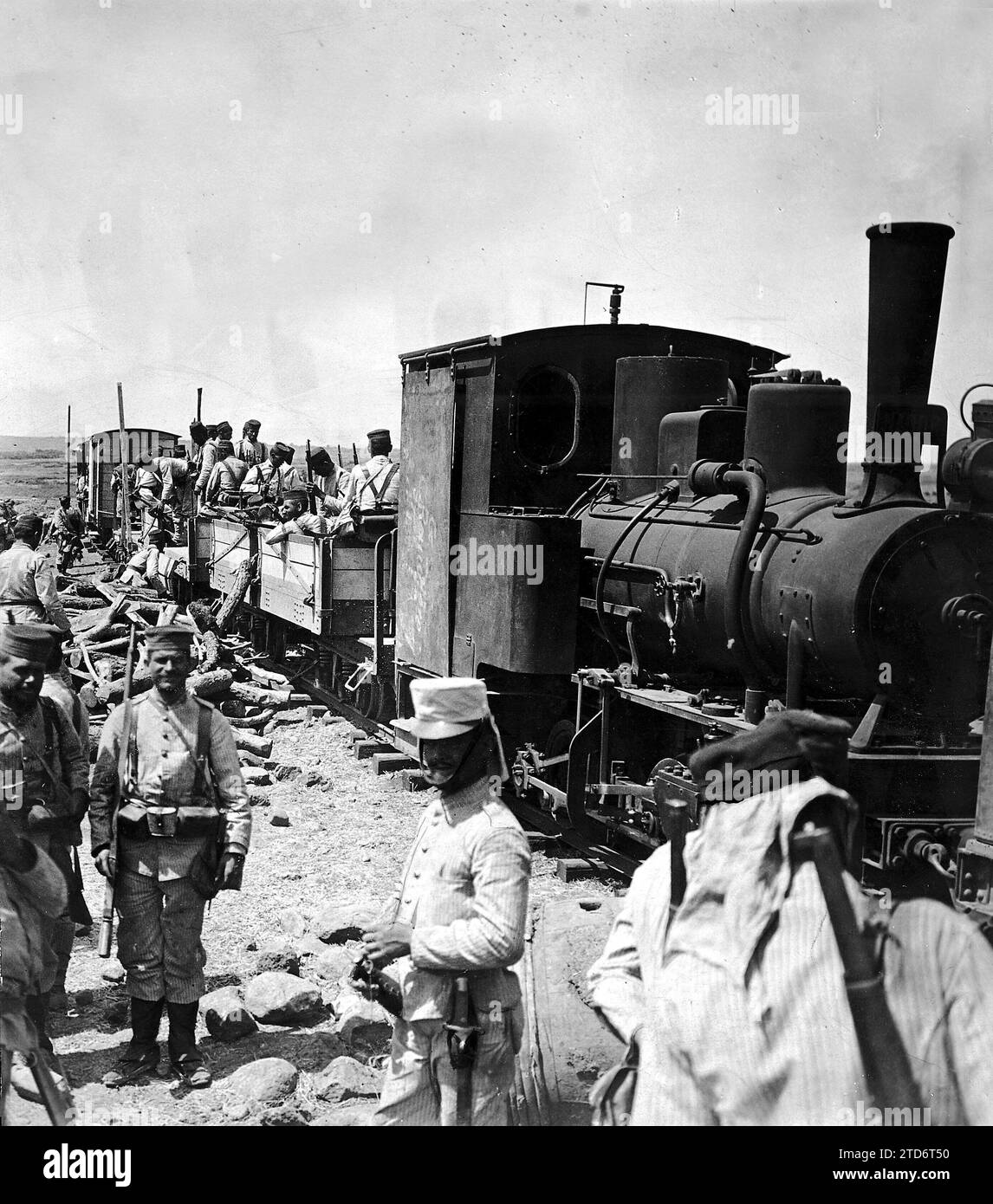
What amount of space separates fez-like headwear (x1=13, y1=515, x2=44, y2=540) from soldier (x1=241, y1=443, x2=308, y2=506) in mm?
5879

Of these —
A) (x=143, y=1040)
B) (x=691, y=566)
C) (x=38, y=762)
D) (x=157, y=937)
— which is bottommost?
(x=143, y=1040)

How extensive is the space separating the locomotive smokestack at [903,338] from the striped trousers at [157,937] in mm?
3451

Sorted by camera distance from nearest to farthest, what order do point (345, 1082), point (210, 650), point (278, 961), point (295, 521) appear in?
point (345, 1082), point (278, 961), point (295, 521), point (210, 650)

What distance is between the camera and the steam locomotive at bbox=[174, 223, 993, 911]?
5.01 metres

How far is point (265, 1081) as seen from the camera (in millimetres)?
4254

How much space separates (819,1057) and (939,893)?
309 centimetres

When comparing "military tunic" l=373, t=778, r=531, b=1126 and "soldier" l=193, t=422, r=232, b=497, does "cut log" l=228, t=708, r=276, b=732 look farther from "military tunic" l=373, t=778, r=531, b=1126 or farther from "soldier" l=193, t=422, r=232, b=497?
"military tunic" l=373, t=778, r=531, b=1126

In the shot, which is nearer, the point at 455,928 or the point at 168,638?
the point at 455,928

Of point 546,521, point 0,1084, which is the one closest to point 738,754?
point 0,1084

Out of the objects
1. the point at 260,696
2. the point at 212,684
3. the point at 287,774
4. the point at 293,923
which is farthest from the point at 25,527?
the point at 260,696

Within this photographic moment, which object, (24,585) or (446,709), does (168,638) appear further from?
(24,585)

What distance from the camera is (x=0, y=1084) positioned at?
3527 mm

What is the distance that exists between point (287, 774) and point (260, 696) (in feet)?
8.42

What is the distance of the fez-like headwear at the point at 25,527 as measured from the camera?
8445 mm
